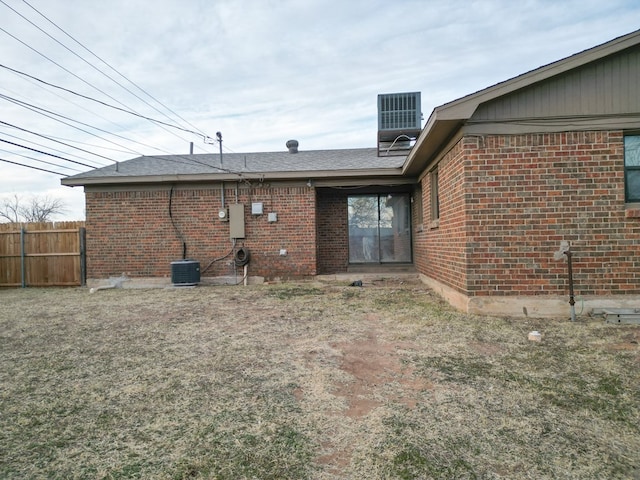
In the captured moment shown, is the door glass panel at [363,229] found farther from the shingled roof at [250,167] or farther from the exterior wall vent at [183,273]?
the exterior wall vent at [183,273]

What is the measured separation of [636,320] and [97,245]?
11538mm

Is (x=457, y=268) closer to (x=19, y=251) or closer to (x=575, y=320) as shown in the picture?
(x=575, y=320)

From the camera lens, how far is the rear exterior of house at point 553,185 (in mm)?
5191

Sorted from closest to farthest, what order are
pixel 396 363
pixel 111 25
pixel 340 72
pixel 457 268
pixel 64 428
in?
pixel 64 428
pixel 396 363
pixel 457 268
pixel 111 25
pixel 340 72

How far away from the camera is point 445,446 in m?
2.10

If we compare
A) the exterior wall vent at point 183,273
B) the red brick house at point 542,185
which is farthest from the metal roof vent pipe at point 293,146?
the red brick house at point 542,185

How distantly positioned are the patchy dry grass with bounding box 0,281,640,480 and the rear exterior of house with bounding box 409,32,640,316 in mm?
704

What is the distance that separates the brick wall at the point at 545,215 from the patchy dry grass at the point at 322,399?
79cm

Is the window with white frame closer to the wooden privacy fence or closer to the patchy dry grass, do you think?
the patchy dry grass

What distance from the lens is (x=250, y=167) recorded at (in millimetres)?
10562

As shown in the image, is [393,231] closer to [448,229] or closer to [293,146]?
[448,229]

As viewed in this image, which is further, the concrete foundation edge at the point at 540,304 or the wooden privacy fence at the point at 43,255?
the wooden privacy fence at the point at 43,255

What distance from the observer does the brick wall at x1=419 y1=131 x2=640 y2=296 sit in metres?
5.20

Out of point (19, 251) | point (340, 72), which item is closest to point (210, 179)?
point (19, 251)
